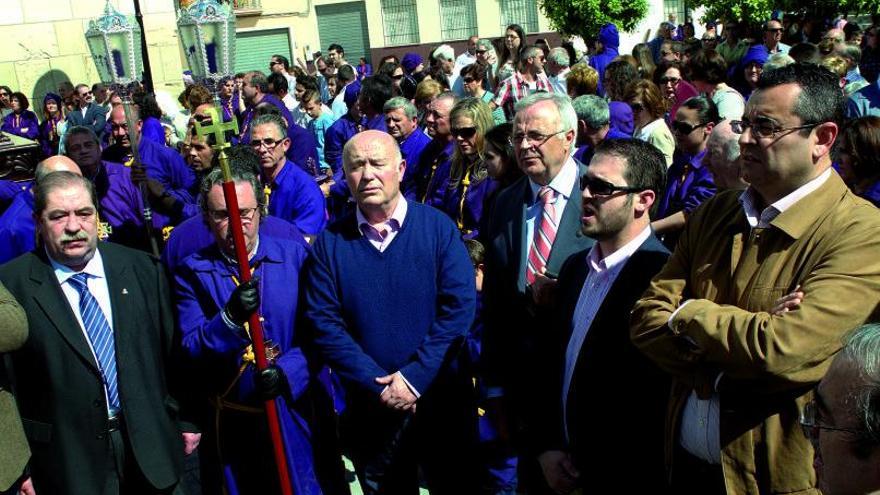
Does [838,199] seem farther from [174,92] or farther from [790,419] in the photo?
[174,92]

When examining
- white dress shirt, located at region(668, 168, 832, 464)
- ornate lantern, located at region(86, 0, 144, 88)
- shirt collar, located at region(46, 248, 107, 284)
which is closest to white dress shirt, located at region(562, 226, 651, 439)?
white dress shirt, located at region(668, 168, 832, 464)

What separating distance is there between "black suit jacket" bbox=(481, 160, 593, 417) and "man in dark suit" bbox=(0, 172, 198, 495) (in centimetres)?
159

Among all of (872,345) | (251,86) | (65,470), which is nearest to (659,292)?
(872,345)

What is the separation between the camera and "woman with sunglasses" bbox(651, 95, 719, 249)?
5.24m

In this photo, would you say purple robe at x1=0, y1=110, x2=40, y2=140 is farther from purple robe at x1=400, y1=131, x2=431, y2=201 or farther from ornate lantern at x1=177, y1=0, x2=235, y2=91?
ornate lantern at x1=177, y1=0, x2=235, y2=91

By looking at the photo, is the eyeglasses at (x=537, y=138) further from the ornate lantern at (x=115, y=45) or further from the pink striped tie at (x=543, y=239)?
the ornate lantern at (x=115, y=45)

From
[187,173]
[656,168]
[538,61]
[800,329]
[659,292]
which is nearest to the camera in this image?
[800,329]

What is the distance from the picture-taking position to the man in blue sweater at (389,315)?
4035mm

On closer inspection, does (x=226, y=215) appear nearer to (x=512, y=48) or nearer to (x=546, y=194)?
(x=546, y=194)

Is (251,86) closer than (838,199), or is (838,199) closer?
(838,199)

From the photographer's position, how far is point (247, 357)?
4.06 m

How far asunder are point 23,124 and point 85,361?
13347 mm

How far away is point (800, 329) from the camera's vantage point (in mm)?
2580

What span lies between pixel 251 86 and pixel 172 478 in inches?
303
